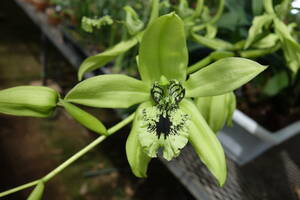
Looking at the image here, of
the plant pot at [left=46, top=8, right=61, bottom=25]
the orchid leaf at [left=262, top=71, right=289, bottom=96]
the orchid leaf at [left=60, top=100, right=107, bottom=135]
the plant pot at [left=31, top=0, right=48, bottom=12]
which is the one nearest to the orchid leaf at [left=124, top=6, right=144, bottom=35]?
the orchid leaf at [left=60, top=100, right=107, bottom=135]

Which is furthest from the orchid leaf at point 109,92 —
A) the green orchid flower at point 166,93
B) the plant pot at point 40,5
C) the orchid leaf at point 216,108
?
the plant pot at point 40,5

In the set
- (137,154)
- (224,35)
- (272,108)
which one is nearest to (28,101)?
(137,154)

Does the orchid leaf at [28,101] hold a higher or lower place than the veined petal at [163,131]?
higher

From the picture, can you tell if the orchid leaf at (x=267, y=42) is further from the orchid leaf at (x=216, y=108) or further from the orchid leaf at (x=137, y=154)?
the orchid leaf at (x=137, y=154)

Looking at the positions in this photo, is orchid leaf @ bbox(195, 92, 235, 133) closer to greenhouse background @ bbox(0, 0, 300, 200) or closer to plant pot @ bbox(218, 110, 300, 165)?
greenhouse background @ bbox(0, 0, 300, 200)

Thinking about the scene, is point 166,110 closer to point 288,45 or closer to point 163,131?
point 163,131

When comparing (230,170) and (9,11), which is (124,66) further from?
(9,11)
